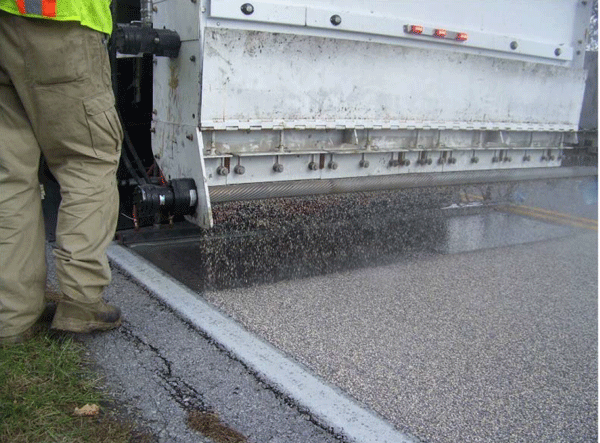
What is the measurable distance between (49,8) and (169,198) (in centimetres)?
133

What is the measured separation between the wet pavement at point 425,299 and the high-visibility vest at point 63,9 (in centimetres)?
139

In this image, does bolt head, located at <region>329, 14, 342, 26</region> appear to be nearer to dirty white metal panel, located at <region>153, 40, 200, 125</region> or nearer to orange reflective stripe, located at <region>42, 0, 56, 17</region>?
dirty white metal panel, located at <region>153, 40, 200, 125</region>

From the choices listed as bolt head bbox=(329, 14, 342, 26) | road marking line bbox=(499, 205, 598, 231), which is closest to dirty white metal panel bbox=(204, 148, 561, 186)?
road marking line bbox=(499, 205, 598, 231)

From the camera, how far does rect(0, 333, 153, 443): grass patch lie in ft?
6.72

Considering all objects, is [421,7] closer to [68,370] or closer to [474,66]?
[474,66]

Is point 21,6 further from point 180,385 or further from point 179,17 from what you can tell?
point 180,385

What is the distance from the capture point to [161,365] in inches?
103

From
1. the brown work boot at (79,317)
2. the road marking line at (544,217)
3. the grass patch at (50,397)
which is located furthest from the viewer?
the road marking line at (544,217)

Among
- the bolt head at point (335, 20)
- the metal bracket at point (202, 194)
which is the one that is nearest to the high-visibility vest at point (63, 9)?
the metal bracket at point (202, 194)

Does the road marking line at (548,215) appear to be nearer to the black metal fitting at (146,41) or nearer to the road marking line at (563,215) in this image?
the road marking line at (563,215)

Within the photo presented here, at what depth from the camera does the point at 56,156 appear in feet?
8.89

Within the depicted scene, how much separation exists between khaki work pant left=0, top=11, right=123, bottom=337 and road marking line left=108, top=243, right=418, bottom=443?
569mm

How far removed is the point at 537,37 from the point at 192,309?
12.1 feet

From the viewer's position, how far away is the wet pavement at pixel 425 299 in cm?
246
